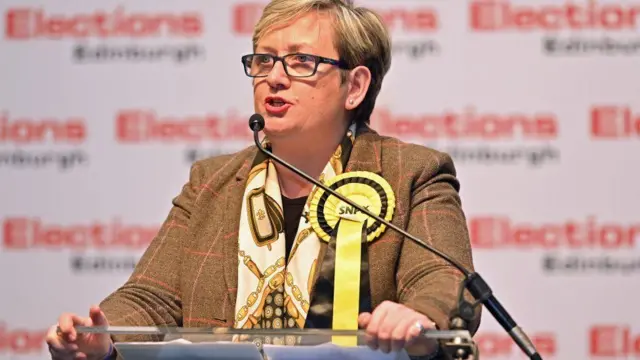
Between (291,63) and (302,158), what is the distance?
226 mm

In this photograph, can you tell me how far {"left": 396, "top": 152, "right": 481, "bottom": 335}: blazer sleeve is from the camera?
1.99 meters

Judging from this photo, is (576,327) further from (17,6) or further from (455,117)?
(17,6)

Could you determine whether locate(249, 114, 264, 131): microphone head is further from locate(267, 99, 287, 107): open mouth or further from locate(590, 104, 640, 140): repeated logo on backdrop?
locate(590, 104, 640, 140): repeated logo on backdrop

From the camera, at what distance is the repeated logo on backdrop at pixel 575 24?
3352 mm

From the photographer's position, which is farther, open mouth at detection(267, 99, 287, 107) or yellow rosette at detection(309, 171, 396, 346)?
open mouth at detection(267, 99, 287, 107)

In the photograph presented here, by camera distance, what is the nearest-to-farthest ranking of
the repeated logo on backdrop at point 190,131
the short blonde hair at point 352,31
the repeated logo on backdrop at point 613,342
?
the short blonde hair at point 352,31 < the repeated logo on backdrop at point 613,342 < the repeated logo on backdrop at point 190,131

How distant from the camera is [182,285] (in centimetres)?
236

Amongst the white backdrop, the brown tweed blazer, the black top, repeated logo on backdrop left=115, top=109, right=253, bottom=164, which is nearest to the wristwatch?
the brown tweed blazer

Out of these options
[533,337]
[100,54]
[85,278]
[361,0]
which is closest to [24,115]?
[100,54]

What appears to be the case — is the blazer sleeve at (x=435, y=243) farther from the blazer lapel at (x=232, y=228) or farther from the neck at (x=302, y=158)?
the blazer lapel at (x=232, y=228)

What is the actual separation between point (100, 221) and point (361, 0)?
109cm

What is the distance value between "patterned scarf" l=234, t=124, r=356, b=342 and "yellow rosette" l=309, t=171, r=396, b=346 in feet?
0.12

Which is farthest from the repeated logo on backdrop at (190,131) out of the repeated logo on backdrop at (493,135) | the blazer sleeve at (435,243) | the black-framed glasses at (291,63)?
the blazer sleeve at (435,243)

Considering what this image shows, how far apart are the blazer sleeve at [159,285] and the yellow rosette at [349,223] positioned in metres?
0.30
